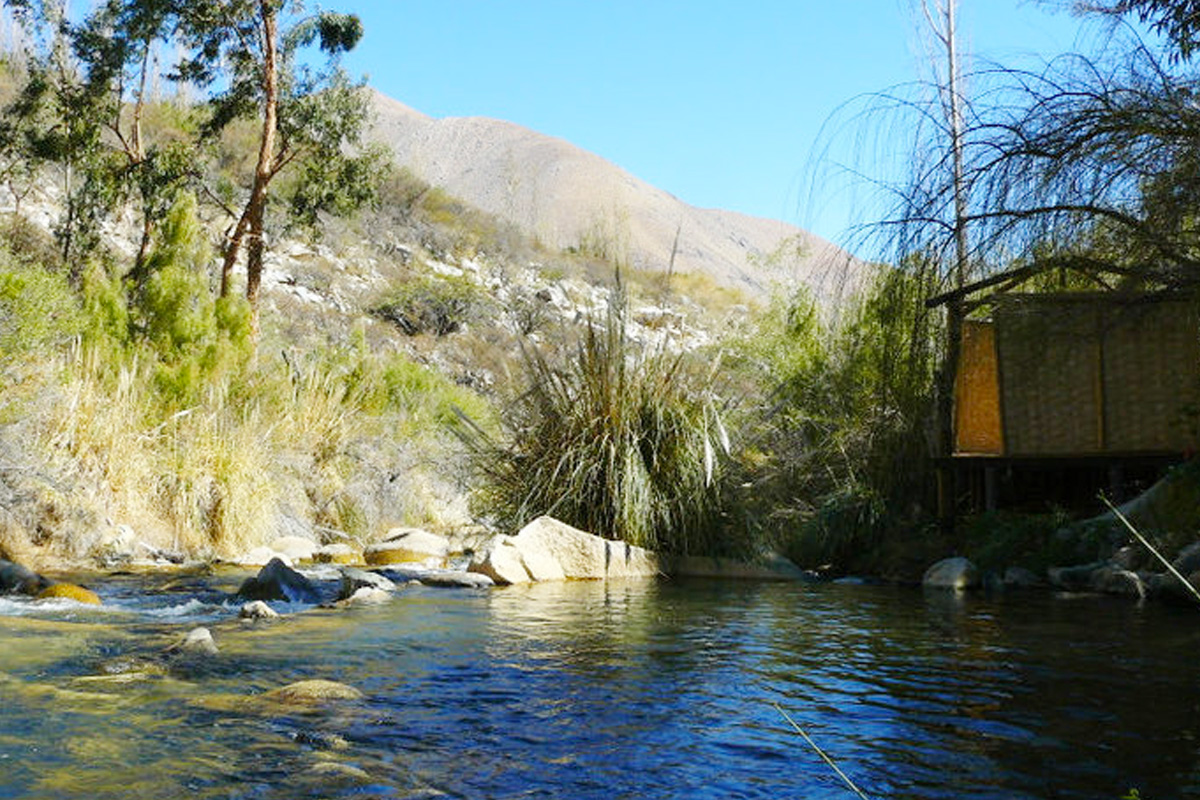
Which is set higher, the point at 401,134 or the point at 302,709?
the point at 401,134

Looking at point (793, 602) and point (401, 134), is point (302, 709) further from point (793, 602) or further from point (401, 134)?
point (401, 134)

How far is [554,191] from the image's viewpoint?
211ft

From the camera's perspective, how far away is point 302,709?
372 centimetres

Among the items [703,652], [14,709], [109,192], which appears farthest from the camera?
[109,192]

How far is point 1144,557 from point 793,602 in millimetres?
2588

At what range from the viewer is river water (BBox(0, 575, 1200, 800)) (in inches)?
115

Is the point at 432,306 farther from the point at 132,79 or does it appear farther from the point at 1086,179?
the point at 1086,179

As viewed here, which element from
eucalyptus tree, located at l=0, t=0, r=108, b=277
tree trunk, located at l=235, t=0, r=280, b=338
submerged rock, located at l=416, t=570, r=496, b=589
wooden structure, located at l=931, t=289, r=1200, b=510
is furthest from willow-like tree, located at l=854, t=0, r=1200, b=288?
eucalyptus tree, located at l=0, t=0, r=108, b=277

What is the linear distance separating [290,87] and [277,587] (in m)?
15.0

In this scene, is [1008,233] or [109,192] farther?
[109,192]

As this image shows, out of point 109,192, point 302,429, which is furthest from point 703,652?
point 109,192

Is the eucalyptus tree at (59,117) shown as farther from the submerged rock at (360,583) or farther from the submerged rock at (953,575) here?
the submerged rock at (953,575)

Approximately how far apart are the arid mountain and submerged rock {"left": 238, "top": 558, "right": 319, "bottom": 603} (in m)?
26.0

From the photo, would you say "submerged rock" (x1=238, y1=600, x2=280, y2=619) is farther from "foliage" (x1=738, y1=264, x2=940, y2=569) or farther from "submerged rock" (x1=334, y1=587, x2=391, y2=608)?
"foliage" (x1=738, y1=264, x2=940, y2=569)
